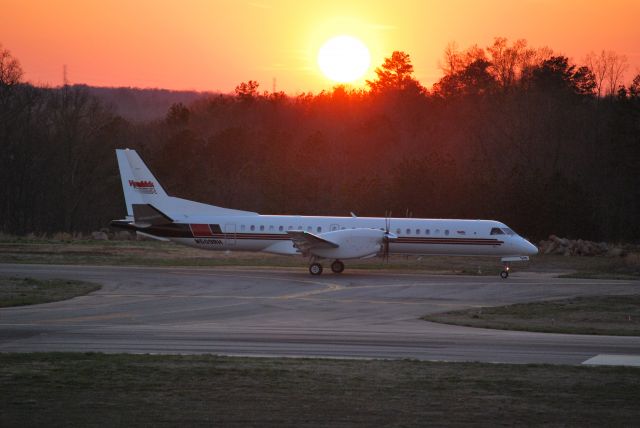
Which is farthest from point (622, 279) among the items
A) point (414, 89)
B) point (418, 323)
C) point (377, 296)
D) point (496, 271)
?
point (414, 89)

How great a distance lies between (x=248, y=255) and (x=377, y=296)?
18975 mm

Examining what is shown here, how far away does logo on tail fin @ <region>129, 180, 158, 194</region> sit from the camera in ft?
130

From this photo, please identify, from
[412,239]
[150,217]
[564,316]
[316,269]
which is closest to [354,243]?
[316,269]

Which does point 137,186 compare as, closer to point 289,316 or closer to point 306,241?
point 306,241

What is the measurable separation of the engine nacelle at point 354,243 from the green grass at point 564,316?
10.2m

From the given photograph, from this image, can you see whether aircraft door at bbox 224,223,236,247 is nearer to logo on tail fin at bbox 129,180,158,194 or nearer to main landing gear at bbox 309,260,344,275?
main landing gear at bbox 309,260,344,275

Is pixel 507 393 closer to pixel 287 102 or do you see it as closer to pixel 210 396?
pixel 210 396

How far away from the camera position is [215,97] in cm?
10831

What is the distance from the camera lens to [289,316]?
23.8 metres

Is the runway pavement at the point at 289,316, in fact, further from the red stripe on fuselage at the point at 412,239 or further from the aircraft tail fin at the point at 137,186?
the aircraft tail fin at the point at 137,186

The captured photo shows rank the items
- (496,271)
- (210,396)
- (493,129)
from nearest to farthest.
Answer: (210,396), (496,271), (493,129)

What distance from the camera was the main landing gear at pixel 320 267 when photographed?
37.4 m

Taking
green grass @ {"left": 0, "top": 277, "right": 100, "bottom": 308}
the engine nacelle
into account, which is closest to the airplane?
the engine nacelle

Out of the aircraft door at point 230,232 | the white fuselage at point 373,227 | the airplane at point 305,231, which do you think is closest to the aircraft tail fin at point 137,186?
the airplane at point 305,231
